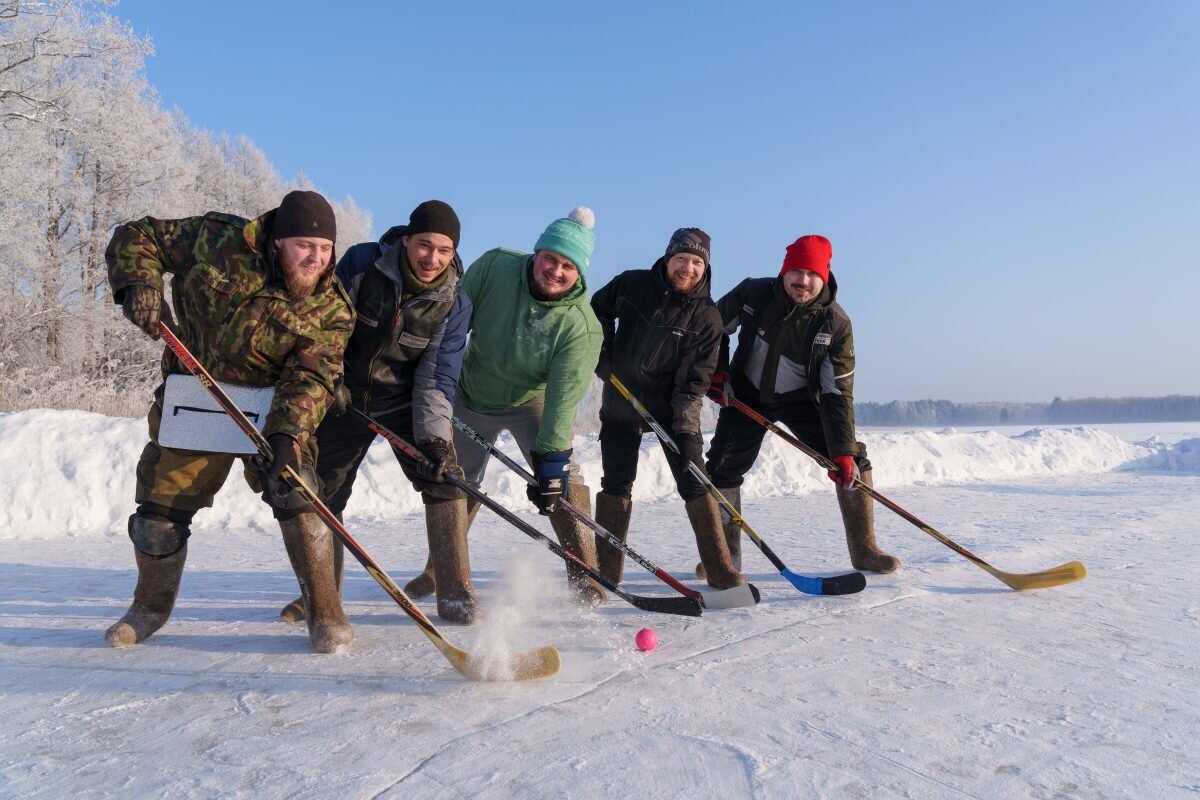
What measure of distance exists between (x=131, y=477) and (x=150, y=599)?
13.3 ft

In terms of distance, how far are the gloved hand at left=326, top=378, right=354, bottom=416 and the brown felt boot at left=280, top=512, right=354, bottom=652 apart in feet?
1.60

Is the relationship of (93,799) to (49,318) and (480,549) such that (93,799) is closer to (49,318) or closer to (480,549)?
(480,549)

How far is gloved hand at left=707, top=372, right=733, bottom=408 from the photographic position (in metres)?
4.53

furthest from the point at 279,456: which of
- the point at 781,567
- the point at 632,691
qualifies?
the point at 781,567

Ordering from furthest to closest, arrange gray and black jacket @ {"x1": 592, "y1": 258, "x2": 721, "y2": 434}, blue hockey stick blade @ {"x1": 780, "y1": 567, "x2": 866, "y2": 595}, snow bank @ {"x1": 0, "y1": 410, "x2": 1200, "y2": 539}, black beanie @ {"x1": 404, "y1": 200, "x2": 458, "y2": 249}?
snow bank @ {"x1": 0, "y1": 410, "x2": 1200, "y2": 539} < gray and black jacket @ {"x1": 592, "y1": 258, "x2": 721, "y2": 434} < blue hockey stick blade @ {"x1": 780, "y1": 567, "x2": 866, "y2": 595} < black beanie @ {"x1": 404, "y1": 200, "x2": 458, "y2": 249}

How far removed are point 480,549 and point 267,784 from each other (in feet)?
11.6

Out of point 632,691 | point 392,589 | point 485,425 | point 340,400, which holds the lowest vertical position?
point 632,691

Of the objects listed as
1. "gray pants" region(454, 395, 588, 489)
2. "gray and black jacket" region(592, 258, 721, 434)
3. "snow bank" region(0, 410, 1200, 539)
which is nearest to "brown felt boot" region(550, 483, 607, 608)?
"gray pants" region(454, 395, 588, 489)

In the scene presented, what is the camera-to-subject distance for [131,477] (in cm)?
631

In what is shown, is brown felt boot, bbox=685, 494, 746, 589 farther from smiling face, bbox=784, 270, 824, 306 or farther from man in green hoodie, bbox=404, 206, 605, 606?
smiling face, bbox=784, 270, 824, 306

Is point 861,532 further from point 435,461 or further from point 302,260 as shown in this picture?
point 302,260

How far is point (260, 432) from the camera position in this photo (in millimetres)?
2793

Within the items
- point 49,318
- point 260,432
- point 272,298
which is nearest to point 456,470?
point 260,432

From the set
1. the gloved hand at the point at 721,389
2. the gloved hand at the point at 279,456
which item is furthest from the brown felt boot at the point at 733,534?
the gloved hand at the point at 279,456
